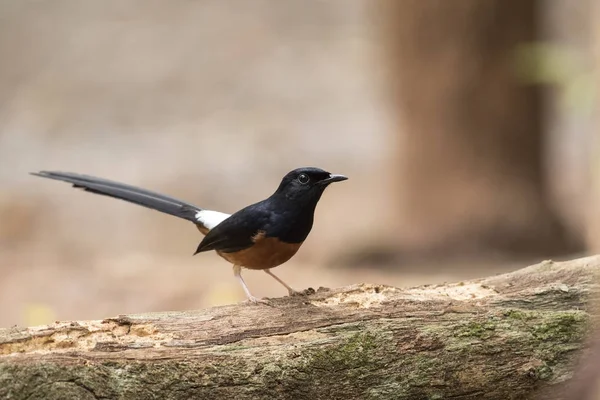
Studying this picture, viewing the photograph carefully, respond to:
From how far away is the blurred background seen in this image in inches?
308

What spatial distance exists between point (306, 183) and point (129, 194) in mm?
1105

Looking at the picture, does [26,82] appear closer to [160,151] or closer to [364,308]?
[160,151]

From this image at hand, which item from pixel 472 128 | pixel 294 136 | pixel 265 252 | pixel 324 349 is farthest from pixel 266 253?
pixel 294 136

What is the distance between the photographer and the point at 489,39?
8461mm

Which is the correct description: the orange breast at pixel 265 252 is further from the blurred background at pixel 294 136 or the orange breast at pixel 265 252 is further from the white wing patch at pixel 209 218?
the blurred background at pixel 294 136

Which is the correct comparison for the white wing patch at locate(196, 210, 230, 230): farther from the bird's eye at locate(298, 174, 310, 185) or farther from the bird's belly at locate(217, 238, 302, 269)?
the bird's eye at locate(298, 174, 310, 185)

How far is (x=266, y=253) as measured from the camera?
3.70m

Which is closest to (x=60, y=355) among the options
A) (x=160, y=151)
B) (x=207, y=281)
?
(x=207, y=281)

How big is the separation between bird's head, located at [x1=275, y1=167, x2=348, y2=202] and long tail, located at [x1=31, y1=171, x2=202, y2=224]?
0.79 m

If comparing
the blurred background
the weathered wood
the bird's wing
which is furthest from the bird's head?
the blurred background

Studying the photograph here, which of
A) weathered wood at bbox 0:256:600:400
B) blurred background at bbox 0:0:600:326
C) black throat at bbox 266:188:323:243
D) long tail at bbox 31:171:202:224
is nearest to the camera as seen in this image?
weathered wood at bbox 0:256:600:400

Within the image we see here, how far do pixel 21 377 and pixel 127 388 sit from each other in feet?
1.28

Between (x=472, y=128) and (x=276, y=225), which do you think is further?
(x=472, y=128)

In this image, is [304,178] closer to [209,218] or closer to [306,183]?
[306,183]
